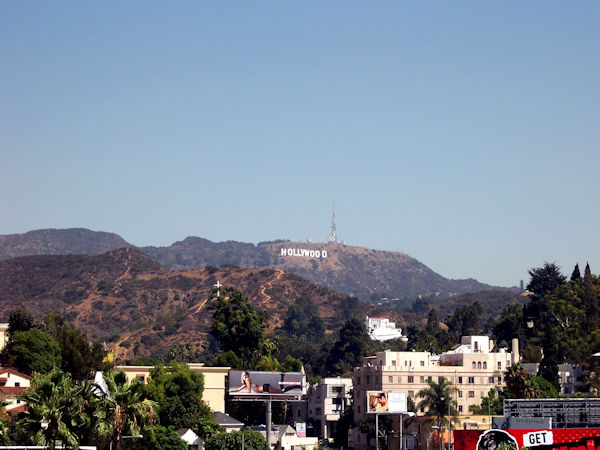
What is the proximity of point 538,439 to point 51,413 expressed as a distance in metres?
50.7

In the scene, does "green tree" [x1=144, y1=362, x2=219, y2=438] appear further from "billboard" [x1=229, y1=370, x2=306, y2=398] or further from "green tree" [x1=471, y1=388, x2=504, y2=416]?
"green tree" [x1=471, y1=388, x2=504, y2=416]

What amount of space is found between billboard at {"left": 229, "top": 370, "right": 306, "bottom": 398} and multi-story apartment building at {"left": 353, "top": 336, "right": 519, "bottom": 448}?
22.0 meters

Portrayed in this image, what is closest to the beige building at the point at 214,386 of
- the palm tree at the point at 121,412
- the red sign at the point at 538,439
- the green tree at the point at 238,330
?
the green tree at the point at 238,330

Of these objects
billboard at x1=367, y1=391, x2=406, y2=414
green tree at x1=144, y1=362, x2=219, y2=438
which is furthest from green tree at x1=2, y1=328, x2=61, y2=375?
billboard at x1=367, y1=391, x2=406, y2=414

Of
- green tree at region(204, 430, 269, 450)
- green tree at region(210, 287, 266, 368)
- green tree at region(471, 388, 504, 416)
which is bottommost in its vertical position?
green tree at region(204, 430, 269, 450)

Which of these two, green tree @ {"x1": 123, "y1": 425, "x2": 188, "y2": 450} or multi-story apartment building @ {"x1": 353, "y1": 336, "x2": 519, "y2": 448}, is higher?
multi-story apartment building @ {"x1": 353, "y1": 336, "x2": 519, "y2": 448}

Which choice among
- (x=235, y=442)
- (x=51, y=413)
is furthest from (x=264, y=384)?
(x=51, y=413)

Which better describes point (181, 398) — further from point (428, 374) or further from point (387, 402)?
point (428, 374)

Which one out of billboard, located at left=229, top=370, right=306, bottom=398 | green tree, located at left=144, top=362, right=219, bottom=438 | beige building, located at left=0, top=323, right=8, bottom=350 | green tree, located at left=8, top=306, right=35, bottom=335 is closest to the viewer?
green tree, located at left=144, top=362, right=219, bottom=438

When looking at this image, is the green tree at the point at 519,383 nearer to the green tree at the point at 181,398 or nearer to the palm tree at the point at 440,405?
the palm tree at the point at 440,405

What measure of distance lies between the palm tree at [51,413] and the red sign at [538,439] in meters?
43.7

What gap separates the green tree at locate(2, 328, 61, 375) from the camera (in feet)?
440

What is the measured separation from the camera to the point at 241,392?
143 m

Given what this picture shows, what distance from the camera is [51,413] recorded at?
233 ft
